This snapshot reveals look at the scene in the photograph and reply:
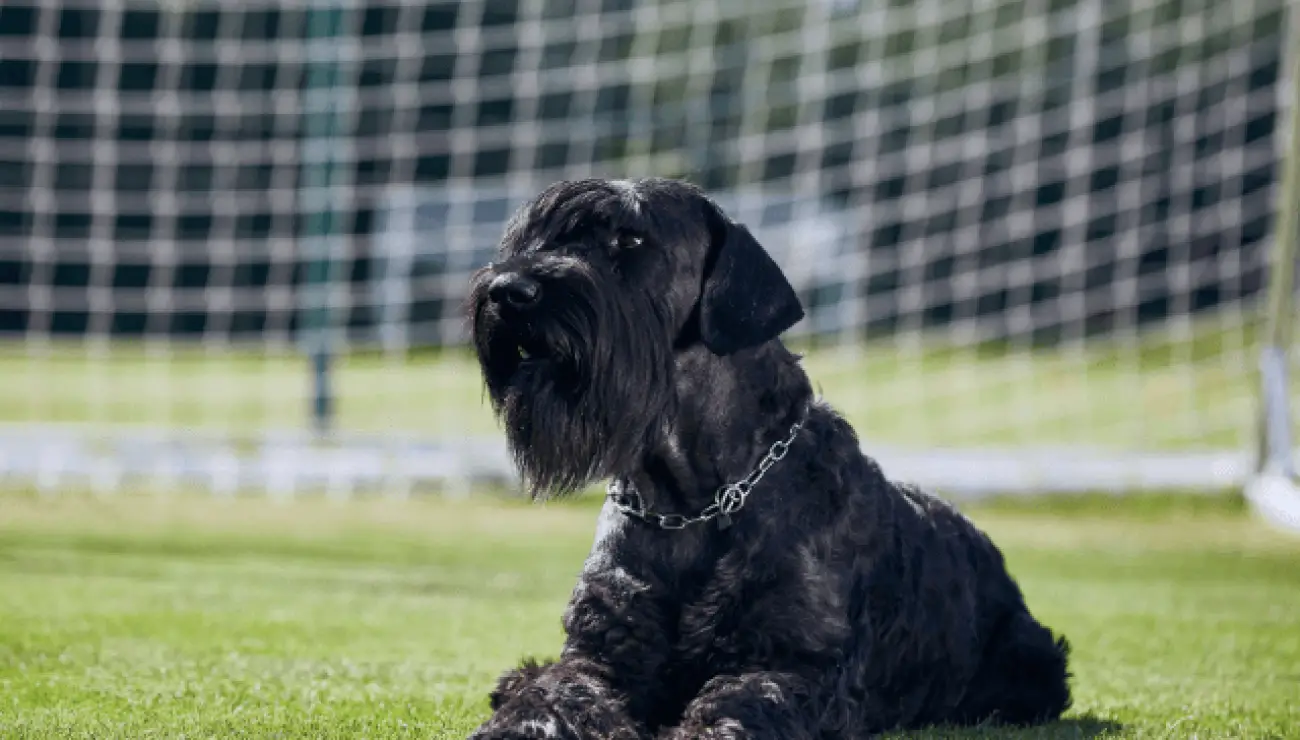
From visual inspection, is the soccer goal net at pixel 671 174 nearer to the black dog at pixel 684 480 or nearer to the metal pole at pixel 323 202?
the metal pole at pixel 323 202

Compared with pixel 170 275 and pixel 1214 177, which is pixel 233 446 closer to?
pixel 170 275

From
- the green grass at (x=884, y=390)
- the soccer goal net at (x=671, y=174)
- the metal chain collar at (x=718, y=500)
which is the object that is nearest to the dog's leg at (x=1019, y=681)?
the metal chain collar at (x=718, y=500)

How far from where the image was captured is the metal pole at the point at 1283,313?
8.95 metres

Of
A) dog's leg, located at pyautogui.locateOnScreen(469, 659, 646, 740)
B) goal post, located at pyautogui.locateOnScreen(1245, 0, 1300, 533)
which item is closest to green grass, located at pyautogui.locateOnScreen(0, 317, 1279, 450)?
goal post, located at pyautogui.locateOnScreen(1245, 0, 1300, 533)

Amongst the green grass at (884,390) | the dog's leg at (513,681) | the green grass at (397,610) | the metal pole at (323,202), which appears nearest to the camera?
the dog's leg at (513,681)

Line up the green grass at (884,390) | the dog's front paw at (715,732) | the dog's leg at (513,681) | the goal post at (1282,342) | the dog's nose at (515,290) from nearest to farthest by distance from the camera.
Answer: the dog's front paw at (715,732) < the dog's nose at (515,290) < the dog's leg at (513,681) < the goal post at (1282,342) < the green grass at (884,390)

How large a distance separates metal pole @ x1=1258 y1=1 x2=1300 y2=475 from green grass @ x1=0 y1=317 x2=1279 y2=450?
2.61 m

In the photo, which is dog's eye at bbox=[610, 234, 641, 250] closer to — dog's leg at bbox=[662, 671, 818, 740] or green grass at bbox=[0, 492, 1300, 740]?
dog's leg at bbox=[662, 671, 818, 740]

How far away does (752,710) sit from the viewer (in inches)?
113

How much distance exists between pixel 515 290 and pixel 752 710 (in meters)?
0.82

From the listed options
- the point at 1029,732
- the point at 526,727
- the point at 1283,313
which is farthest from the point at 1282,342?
the point at 526,727

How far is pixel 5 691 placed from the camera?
3670 millimetres

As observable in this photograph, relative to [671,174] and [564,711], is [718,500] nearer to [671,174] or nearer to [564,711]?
[564,711]

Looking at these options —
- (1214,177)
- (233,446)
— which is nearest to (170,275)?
(233,446)
